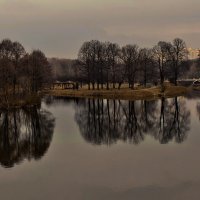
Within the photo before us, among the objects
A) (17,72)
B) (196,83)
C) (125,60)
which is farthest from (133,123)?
(196,83)

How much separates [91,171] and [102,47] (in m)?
92.4

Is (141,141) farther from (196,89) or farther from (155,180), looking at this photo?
(196,89)

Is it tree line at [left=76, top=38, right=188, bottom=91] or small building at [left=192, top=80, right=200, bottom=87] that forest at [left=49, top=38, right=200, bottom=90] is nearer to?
tree line at [left=76, top=38, right=188, bottom=91]

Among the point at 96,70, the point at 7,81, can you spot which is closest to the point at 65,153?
the point at 7,81

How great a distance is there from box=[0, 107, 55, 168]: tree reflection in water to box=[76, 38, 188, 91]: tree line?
51485 mm

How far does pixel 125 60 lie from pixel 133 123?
213 ft

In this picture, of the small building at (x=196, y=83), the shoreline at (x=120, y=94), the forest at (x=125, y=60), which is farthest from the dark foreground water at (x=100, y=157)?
the small building at (x=196, y=83)

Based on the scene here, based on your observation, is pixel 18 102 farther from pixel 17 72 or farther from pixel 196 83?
pixel 196 83

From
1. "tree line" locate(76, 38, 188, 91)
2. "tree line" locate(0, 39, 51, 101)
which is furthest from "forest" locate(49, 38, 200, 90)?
"tree line" locate(0, 39, 51, 101)

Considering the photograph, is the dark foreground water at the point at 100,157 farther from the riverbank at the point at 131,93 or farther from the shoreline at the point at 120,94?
the riverbank at the point at 131,93

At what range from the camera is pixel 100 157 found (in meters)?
34.0

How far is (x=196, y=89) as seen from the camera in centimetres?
12862

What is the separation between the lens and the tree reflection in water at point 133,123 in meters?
42.9

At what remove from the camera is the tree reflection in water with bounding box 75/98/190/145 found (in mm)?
42906
